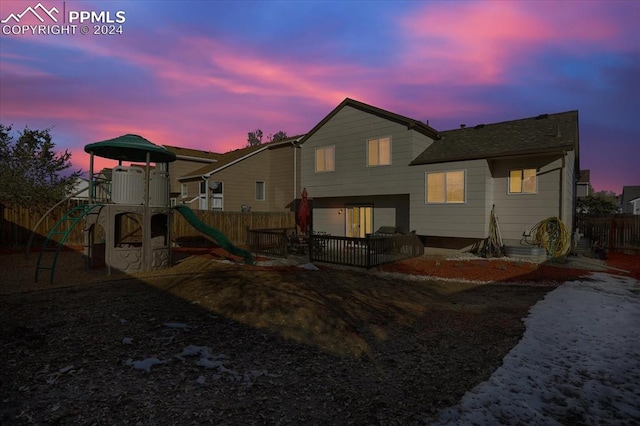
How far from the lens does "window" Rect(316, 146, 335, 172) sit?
20.6 m

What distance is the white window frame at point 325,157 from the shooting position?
20484 millimetres

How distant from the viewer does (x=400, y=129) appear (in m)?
17.8

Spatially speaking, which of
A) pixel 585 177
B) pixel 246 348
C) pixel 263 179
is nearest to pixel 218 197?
pixel 263 179

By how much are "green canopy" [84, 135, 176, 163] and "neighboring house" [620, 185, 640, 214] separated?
7038cm

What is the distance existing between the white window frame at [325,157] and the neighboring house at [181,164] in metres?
12.3

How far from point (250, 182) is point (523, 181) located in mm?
18763

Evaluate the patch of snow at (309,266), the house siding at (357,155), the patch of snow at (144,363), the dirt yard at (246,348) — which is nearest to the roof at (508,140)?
the house siding at (357,155)

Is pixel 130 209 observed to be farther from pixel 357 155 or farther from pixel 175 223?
pixel 357 155

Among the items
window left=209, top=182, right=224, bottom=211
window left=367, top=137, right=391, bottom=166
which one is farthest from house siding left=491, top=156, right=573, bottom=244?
window left=209, top=182, right=224, bottom=211

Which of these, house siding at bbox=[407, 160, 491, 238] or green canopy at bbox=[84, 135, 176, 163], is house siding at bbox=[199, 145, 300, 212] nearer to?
green canopy at bbox=[84, 135, 176, 163]

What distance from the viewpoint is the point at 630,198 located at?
2312 inches

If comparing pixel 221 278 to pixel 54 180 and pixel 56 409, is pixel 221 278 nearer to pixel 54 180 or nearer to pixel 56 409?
pixel 56 409

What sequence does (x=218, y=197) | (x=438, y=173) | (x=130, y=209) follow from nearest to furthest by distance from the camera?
(x=130, y=209) → (x=438, y=173) → (x=218, y=197)

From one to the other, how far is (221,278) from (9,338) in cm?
512
